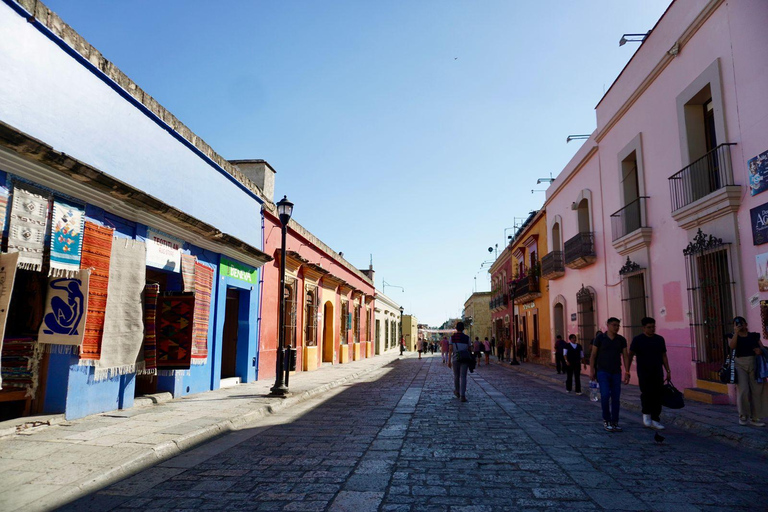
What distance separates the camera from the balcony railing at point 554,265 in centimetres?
1959

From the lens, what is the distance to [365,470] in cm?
→ 494

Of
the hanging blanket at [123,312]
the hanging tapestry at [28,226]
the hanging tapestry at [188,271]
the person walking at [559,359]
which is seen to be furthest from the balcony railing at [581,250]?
the hanging tapestry at [28,226]

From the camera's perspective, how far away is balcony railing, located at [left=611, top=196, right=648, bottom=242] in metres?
12.9

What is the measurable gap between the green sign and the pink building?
32.5 ft

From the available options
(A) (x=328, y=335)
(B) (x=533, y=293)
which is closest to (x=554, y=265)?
(B) (x=533, y=293)

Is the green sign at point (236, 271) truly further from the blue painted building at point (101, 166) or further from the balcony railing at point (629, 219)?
the balcony railing at point (629, 219)

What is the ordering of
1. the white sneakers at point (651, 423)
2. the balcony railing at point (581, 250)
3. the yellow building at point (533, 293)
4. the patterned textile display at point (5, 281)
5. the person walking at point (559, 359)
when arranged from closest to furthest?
the patterned textile display at point (5, 281) < the white sneakers at point (651, 423) < the person walking at point (559, 359) < the balcony railing at point (581, 250) < the yellow building at point (533, 293)

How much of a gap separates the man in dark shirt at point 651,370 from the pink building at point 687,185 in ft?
9.32

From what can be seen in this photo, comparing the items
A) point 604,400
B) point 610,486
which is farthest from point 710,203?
point 610,486

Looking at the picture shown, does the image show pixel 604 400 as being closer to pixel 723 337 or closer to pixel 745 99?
pixel 723 337

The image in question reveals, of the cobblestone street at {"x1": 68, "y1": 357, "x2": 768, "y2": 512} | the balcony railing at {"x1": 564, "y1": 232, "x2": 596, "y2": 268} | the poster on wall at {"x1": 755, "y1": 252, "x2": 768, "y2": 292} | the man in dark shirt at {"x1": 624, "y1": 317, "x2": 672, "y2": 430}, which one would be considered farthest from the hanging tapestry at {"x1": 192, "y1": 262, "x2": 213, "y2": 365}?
the balcony railing at {"x1": 564, "y1": 232, "x2": 596, "y2": 268}

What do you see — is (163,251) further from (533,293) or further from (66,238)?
(533,293)

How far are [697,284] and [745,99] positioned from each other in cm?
357

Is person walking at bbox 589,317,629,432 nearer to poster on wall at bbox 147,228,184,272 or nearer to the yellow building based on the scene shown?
poster on wall at bbox 147,228,184,272
